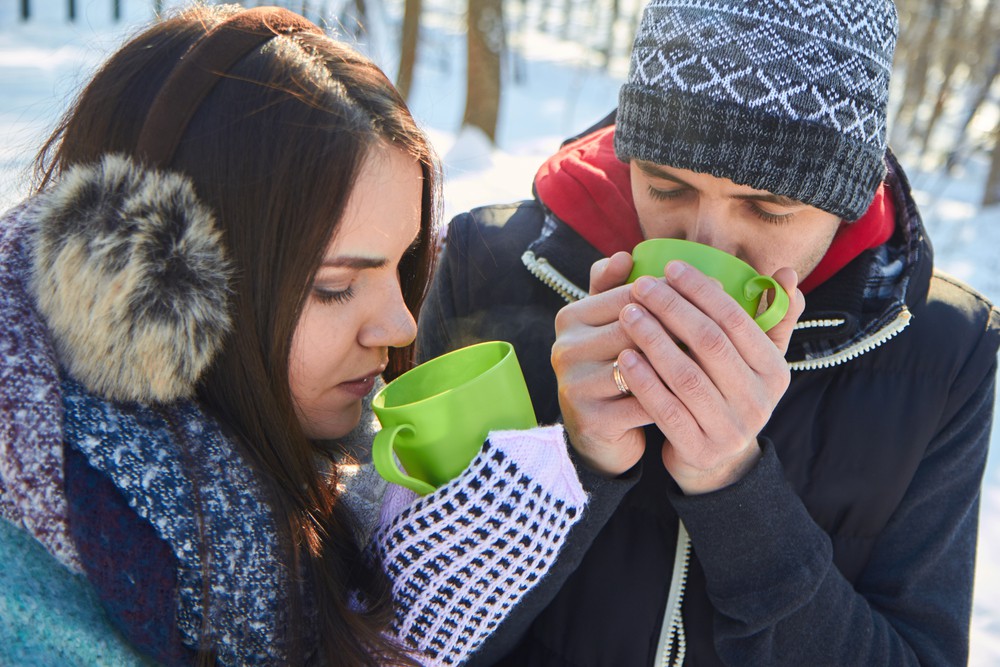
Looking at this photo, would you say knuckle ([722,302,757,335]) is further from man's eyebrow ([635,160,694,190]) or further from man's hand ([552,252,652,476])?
man's eyebrow ([635,160,694,190])

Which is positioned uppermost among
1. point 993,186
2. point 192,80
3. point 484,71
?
point 192,80

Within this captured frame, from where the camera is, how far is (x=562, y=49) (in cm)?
2905

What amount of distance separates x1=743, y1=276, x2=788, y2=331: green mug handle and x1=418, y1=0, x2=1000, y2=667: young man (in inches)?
1.5

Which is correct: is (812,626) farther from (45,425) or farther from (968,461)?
(45,425)

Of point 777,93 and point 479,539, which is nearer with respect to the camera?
point 479,539

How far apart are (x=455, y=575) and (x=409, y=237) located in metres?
0.63

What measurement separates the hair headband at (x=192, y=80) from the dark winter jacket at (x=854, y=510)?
1.06m

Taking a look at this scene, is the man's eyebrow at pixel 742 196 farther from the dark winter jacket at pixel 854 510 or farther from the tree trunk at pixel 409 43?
the tree trunk at pixel 409 43

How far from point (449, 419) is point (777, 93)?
0.87 meters

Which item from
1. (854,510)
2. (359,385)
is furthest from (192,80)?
(854,510)

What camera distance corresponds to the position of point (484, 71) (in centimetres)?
920

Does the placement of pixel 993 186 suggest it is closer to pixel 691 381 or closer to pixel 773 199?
pixel 773 199

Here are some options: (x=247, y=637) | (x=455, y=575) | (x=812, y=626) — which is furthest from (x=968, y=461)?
(x=247, y=637)

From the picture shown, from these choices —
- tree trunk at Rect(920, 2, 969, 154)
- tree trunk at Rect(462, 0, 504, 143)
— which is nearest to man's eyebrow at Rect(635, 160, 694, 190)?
tree trunk at Rect(462, 0, 504, 143)
